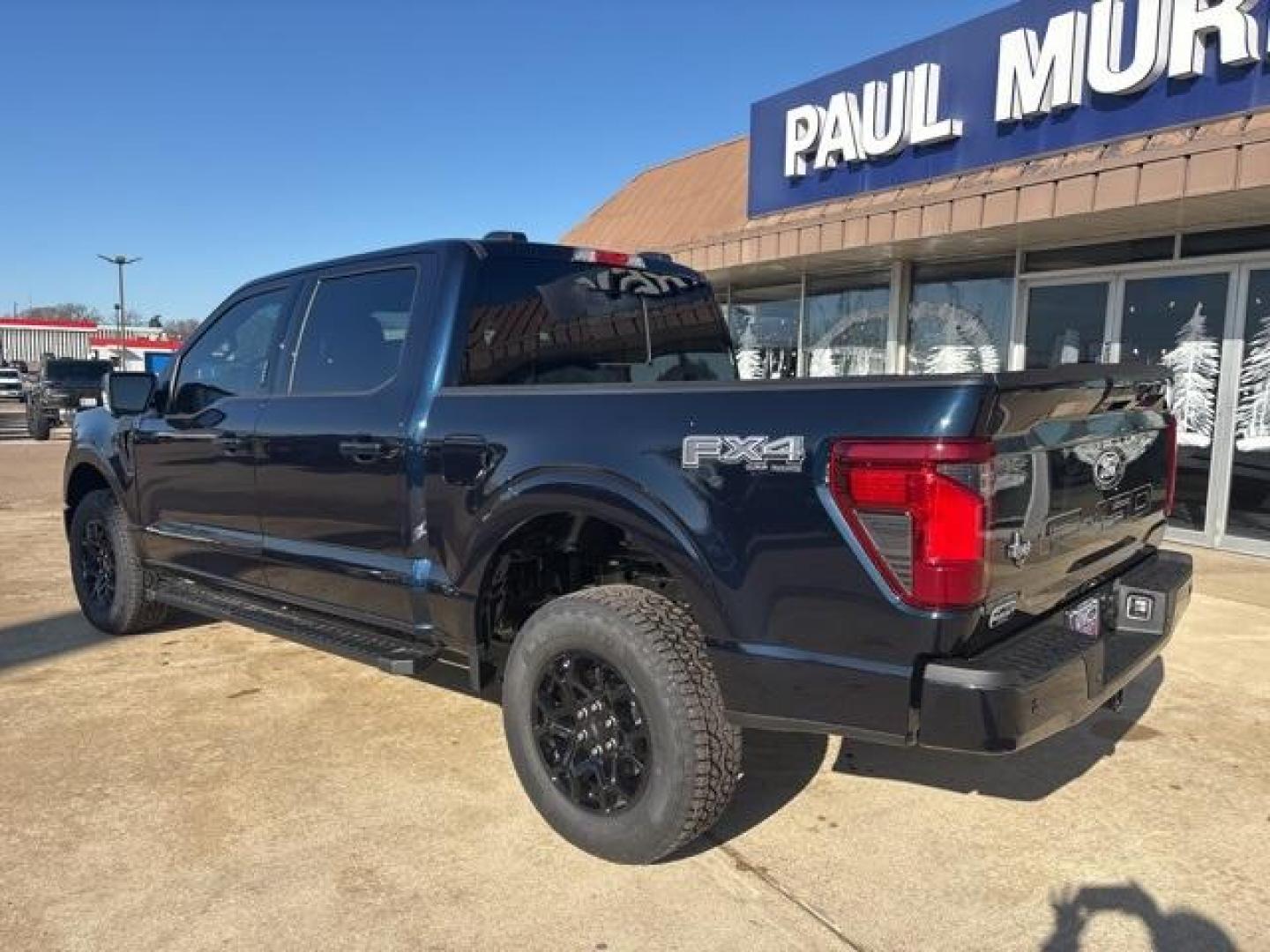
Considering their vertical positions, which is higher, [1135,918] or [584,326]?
[584,326]

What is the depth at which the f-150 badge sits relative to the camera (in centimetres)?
247

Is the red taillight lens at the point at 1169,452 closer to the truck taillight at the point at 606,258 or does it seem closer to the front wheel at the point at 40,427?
the truck taillight at the point at 606,258

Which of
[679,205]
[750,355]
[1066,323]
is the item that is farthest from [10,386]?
[1066,323]

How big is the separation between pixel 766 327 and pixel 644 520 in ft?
34.3

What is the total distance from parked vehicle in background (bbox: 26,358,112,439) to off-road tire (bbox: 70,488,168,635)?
16.7 meters

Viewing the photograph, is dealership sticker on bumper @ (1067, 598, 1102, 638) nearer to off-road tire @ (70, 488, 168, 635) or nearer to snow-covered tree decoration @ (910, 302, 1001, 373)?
off-road tire @ (70, 488, 168, 635)

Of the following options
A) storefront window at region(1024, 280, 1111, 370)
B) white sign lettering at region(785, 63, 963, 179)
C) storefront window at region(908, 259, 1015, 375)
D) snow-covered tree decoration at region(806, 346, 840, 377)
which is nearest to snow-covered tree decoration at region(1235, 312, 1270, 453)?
storefront window at region(1024, 280, 1111, 370)

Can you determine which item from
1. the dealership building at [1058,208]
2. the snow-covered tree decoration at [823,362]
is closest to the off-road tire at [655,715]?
the dealership building at [1058,208]

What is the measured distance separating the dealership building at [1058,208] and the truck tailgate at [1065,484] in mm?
4167

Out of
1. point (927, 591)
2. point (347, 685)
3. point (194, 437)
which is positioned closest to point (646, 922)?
point (927, 591)

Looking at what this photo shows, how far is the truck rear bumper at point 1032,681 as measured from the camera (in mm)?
2297

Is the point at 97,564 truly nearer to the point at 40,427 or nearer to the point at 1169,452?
the point at 1169,452

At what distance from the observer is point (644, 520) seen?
2781 millimetres

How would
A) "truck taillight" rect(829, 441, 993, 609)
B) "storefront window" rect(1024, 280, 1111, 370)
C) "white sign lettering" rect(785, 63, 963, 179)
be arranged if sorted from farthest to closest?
"white sign lettering" rect(785, 63, 963, 179) < "storefront window" rect(1024, 280, 1111, 370) < "truck taillight" rect(829, 441, 993, 609)
